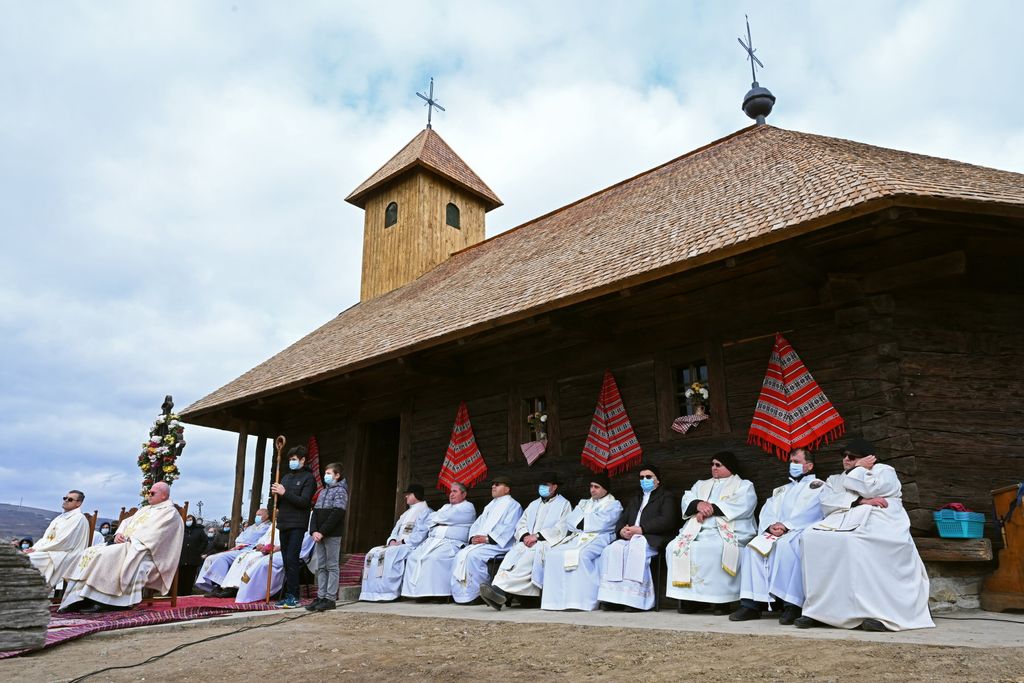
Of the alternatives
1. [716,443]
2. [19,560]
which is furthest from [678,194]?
[19,560]

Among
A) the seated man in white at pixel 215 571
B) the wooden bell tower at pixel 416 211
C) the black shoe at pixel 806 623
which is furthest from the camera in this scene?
the wooden bell tower at pixel 416 211

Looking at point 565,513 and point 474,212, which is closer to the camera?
point 565,513

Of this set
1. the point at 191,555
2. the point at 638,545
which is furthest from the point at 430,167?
the point at 638,545

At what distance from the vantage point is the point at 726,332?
7551 millimetres

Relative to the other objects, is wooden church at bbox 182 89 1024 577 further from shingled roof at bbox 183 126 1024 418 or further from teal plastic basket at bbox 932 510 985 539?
teal plastic basket at bbox 932 510 985 539

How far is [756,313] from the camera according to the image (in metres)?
7.34

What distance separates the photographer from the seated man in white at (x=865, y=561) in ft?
16.5

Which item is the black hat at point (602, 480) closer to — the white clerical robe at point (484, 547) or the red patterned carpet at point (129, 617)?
the white clerical robe at point (484, 547)

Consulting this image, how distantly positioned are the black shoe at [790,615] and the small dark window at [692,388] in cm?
241

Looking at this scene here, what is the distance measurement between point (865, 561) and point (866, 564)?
22 millimetres

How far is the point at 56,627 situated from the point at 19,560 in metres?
1.38

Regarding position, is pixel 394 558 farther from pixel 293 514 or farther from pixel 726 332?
pixel 726 332

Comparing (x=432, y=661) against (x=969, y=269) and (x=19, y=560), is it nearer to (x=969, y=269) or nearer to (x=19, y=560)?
(x=19, y=560)

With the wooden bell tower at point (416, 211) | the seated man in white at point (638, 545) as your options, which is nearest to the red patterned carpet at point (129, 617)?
the seated man in white at point (638, 545)
